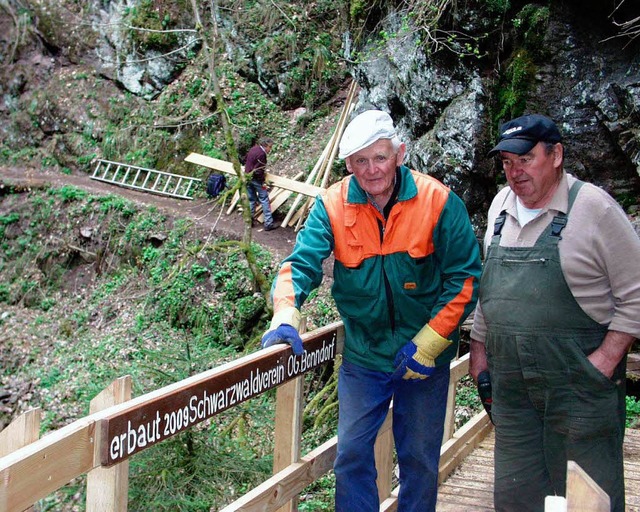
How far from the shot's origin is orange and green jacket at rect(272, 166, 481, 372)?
3.02 m

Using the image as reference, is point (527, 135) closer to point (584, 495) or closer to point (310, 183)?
point (584, 495)

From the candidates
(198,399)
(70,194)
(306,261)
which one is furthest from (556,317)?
(70,194)

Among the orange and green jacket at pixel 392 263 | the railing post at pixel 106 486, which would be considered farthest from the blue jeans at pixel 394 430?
the railing post at pixel 106 486

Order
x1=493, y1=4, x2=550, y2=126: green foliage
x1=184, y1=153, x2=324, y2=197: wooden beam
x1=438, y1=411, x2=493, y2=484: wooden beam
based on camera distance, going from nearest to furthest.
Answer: x1=438, y1=411, x2=493, y2=484: wooden beam, x1=493, y1=4, x2=550, y2=126: green foliage, x1=184, y1=153, x2=324, y2=197: wooden beam

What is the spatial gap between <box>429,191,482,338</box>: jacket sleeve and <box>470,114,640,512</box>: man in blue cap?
0.11 metres

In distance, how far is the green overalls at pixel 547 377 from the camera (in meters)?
2.83

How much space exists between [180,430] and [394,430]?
1.33 m

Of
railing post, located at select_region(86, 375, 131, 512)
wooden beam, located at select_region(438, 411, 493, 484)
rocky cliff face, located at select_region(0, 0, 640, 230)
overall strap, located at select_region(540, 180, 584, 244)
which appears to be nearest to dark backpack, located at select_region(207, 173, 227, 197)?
rocky cliff face, located at select_region(0, 0, 640, 230)

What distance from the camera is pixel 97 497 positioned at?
207cm

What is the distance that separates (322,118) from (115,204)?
538 centimetres

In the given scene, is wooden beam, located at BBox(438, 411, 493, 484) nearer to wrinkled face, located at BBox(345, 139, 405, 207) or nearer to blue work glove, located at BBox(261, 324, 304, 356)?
blue work glove, located at BBox(261, 324, 304, 356)

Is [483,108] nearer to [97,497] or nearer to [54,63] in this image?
[97,497]

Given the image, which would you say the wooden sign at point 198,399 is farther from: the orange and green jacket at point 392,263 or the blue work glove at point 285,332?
the orange and green jacket at point 392,263

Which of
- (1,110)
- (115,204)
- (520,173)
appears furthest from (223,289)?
(1,110)
